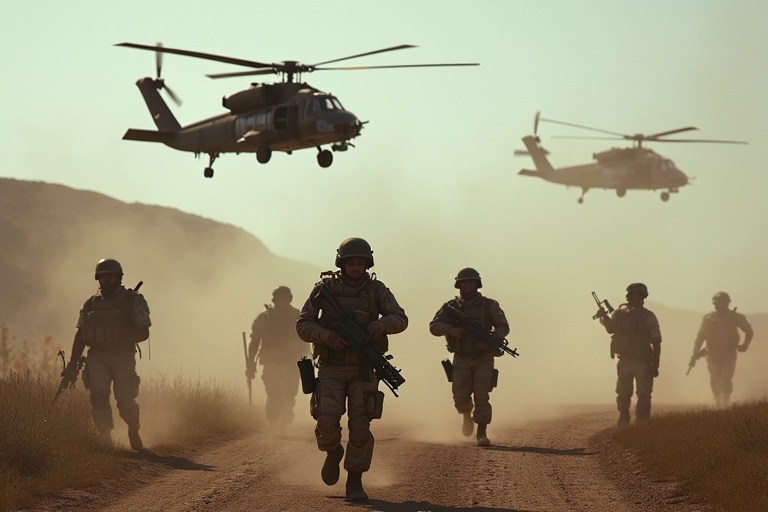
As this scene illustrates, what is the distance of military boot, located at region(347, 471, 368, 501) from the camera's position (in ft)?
37.0

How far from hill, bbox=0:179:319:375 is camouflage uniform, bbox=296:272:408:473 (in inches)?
1662

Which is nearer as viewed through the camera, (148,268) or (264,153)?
(264,153)

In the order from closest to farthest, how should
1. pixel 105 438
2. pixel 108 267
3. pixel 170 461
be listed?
1. pixel 170 461
2. pixel 105 438
3. pixel 108 267

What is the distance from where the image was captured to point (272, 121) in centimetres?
2883

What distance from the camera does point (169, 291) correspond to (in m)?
70.9

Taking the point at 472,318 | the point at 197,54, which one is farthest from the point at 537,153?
the point at 472,318

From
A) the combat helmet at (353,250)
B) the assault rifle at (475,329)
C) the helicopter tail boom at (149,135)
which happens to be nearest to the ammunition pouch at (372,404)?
the combat helmet at (353,250)

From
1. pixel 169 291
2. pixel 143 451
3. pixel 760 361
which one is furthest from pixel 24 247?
pixel 143 451

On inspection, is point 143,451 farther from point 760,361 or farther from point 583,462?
point 760,361

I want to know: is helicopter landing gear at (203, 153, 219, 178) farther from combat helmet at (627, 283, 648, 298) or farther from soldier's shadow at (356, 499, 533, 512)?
soldier's shadow at (356, 499, 533, 512)

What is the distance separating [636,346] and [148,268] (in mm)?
57546

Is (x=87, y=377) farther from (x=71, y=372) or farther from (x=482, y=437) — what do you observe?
(x=482, y=437)

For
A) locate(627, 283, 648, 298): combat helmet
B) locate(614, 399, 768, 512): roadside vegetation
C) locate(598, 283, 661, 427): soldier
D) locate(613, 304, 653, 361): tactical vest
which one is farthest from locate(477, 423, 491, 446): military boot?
locate(627, 283, 648, 298): combat helmet

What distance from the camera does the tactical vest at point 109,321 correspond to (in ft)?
50.3
